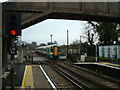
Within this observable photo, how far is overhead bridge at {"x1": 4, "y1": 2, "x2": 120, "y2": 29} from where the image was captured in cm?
1023

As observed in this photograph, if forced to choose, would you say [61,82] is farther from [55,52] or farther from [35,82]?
[55,52]

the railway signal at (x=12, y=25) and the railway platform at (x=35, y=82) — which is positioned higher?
the railway signal at (x=12, y=25)

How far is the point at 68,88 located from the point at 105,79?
3.86 m

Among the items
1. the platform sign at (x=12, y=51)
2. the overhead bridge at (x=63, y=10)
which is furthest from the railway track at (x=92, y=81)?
the platform sign at (x=12, y=51)

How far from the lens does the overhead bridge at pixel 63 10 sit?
403 inches

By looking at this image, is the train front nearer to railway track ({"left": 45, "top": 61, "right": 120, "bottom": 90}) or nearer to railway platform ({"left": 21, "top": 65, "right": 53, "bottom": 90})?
railway track ({"left": 45, "top": 61, "right": 120, "bottom": 90})

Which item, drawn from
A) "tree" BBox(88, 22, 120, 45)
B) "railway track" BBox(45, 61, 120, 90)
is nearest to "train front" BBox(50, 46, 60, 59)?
"tree" BBox(88, 22, 120, 45)

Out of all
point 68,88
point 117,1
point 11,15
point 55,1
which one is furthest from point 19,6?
point 117,1

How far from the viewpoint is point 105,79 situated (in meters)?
12.6

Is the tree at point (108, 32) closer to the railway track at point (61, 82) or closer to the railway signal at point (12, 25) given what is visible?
the railway track at point (61, 82)

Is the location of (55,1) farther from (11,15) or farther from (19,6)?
(11,15)

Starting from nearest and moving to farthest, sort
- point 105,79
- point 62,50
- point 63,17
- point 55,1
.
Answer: point 55,1, point 63,17, point 105,79, point 62,50

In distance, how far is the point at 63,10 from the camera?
10.6 m

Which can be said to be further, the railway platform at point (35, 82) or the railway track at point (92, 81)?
the railway track at point (92, 81)
